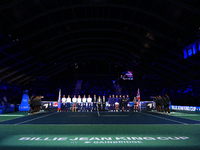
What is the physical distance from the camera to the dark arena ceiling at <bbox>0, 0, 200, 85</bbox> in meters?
18.5

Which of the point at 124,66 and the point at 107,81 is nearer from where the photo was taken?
the point at 107,81

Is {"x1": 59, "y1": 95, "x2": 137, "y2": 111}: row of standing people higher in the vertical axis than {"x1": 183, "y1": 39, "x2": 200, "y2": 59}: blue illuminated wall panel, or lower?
lower

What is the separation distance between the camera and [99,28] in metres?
27.1

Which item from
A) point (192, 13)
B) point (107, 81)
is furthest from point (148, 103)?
point (107, 81)

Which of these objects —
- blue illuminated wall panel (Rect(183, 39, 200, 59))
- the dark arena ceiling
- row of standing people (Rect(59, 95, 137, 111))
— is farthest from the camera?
blue illuminated wall panel (Rect(183, 39, 200, 59))

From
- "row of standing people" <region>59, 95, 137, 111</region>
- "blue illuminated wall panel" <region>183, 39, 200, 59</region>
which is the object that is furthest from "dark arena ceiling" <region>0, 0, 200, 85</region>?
"row of standing people" <region>59, 95, 137, 111</region>

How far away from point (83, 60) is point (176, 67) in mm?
24792

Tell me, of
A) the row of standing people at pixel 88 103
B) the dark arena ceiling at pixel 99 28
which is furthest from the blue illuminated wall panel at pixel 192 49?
the row of standing people at pixel 88 103

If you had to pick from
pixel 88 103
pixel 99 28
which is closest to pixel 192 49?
pixel 99 28

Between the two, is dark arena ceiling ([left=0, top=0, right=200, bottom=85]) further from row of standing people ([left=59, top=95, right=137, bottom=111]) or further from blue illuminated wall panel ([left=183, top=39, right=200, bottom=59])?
row of standing people ([left=59, top=95, right=137, bottom=111])

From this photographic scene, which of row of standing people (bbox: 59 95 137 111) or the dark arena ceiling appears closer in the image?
row of standing people (bbox: 59 95 137 111)

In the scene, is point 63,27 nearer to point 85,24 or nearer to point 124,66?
point 85,24

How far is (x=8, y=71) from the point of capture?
3100 centimetres

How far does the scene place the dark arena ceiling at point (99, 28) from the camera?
60.5 feet
